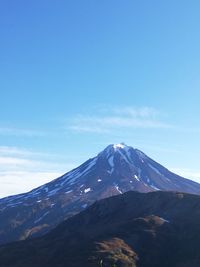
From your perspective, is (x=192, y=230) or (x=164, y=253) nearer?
(x=164, y=253)

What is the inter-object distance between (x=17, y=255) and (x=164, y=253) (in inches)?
1942

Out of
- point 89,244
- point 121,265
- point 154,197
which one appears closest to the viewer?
point 121,265

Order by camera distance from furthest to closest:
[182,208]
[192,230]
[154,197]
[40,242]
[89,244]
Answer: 1. [154,197]
2. [182,208]
3. [40,242]
4. [192,230]
5. [89,244]

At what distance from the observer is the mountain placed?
13650 cm

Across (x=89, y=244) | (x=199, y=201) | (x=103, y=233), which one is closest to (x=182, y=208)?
(x=199, y=201)

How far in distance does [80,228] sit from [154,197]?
3551 cm

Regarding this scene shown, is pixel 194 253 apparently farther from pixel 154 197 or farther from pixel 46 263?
pixel 154 197

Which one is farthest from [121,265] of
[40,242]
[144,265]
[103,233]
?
[40,242]

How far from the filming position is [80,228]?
188 metres

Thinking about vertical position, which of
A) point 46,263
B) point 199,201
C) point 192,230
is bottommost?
point 46,263

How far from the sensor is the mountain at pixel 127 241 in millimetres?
136500

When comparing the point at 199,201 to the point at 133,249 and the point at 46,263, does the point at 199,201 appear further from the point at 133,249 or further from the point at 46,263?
Result: the point at 46,263

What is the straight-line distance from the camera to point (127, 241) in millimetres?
151375

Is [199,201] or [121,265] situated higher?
[199,201]
